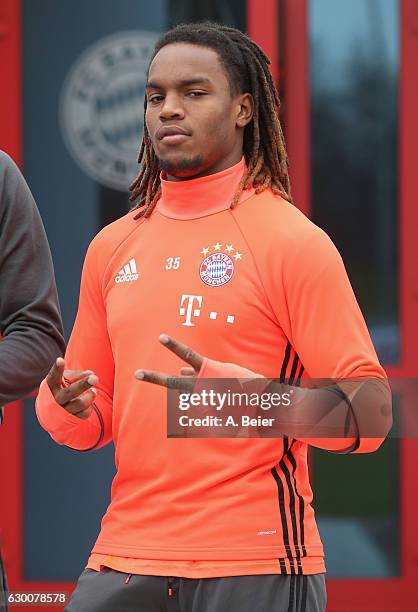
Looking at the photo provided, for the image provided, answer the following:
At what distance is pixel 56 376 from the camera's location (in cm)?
245

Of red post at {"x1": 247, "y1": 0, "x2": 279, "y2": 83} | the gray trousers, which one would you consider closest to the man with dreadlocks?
the gray trousers

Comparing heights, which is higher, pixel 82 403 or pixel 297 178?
pixel 297 178

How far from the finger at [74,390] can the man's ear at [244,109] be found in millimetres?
647

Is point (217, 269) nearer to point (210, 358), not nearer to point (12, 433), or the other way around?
point (210, 358)

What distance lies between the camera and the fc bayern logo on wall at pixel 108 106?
4355mm

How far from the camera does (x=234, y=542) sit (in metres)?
2.40

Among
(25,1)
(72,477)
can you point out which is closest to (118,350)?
(72,477)

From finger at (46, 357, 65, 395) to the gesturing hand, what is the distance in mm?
264

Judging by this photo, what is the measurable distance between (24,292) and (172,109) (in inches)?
20.9

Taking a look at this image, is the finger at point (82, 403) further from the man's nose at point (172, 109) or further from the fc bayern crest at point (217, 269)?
the man's nose at point (172, 109)

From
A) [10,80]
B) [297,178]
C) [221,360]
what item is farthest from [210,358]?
[10,80]

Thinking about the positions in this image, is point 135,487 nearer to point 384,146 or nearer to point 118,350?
point 118,350

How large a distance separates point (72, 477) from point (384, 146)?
1.55 metres

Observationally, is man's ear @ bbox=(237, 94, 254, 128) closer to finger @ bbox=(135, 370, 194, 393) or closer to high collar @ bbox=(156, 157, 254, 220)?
high collar @ bbox=(156, 157, 254, 220)
